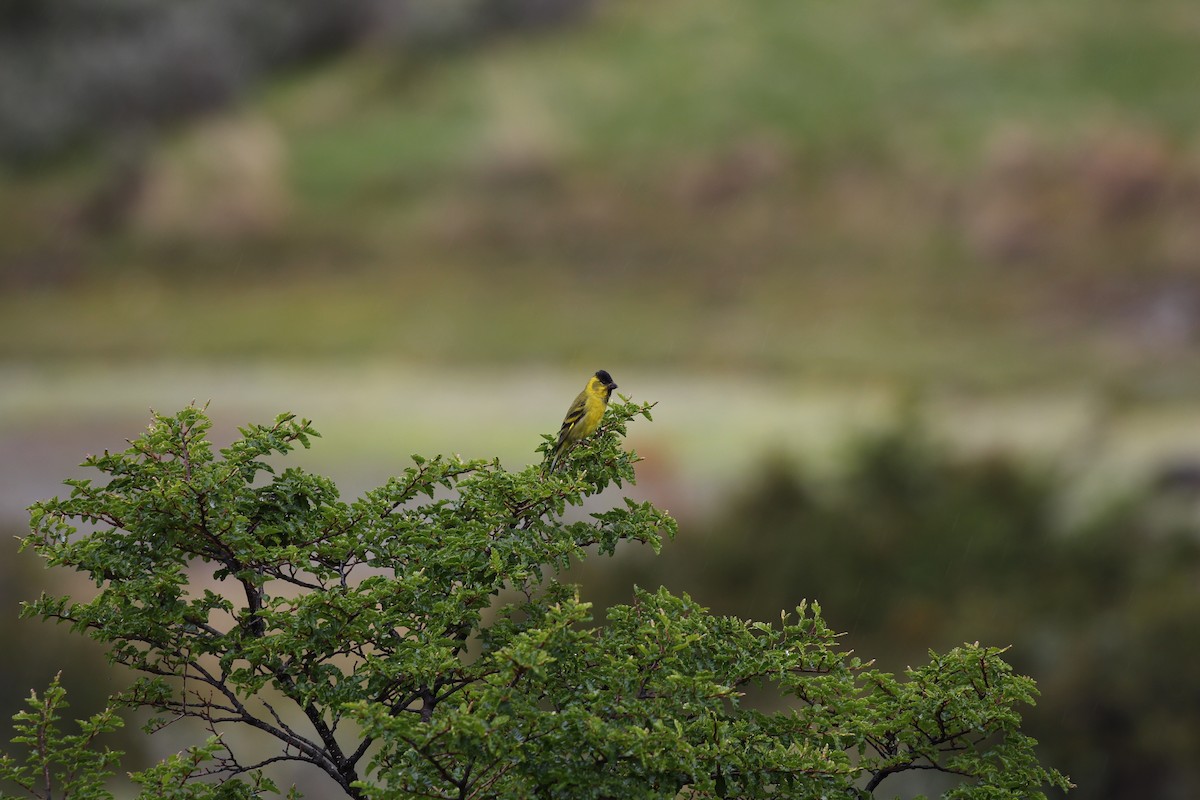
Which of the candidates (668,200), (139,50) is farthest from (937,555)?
(139,50)

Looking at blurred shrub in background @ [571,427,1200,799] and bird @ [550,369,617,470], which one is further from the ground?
blurred shrub in background @ [571,427,1200,799]

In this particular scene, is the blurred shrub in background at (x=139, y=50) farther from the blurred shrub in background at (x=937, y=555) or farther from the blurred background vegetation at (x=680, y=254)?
the blurred shrub in background at (x=937, y=555)

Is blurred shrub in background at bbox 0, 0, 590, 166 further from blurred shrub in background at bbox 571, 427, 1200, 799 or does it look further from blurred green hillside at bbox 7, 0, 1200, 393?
blurred shrub in background at bbox 571, 427, 1200, 799

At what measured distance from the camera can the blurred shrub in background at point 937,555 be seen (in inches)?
853

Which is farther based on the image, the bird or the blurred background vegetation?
the blurred background vegetation

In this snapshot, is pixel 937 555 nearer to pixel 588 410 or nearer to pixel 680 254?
pixel 680 254

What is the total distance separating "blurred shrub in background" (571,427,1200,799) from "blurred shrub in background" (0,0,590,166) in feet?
39.3

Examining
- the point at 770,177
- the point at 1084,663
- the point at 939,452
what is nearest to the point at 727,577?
the point at 939,452

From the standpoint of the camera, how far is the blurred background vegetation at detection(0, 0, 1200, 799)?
2408cm

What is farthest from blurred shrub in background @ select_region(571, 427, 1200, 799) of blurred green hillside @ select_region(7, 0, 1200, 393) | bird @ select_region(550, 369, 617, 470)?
bird @ select_region(550, 369, 617, 470)

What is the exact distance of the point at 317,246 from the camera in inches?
1049

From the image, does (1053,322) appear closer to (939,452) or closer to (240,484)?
(939,452)

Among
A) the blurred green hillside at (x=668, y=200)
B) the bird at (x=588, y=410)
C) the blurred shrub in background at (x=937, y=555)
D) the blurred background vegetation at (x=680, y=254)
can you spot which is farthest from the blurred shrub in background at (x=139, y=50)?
the bird at (x=588, y=410)

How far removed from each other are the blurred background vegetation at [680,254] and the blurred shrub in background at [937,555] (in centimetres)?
8
